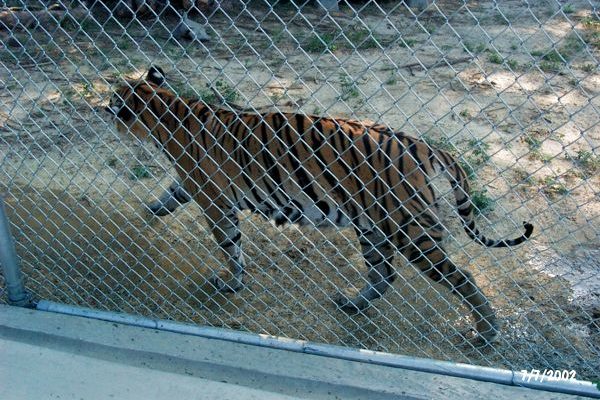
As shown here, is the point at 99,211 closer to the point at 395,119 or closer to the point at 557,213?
the point at 395,119

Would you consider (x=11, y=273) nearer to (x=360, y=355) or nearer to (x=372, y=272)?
(x=360, y=355)

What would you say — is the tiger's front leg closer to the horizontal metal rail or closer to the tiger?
the tiger

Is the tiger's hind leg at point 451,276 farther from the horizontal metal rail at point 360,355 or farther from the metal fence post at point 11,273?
the metal fence post at point 11,273

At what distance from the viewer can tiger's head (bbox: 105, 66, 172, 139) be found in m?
4.29

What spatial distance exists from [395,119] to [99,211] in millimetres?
2657

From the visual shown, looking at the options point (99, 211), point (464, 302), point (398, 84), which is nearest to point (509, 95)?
point (398, 84)

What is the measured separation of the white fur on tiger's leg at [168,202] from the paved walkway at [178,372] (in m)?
1.68

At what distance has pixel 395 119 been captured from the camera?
603cm

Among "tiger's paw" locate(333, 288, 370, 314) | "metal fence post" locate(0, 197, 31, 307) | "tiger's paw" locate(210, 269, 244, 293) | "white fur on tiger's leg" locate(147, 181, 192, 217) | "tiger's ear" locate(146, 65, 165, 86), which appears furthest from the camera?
"white fur on tiger's leg" locate(147, 181, 192, 217)

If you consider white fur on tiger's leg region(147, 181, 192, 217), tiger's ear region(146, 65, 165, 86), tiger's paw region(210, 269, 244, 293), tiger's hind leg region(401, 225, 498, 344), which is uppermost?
tiger's ear region(146, 65, 165, 86)

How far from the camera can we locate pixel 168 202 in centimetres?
471

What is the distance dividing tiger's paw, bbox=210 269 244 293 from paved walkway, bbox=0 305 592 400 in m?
1.18

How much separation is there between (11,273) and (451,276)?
2137 millimetres

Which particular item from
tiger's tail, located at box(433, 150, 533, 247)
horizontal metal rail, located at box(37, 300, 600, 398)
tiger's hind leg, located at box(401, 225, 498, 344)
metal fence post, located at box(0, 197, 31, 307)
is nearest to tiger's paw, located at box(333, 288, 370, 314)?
tiger's hind leg, located at box(401, 225, 498, 344)
